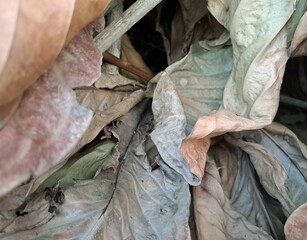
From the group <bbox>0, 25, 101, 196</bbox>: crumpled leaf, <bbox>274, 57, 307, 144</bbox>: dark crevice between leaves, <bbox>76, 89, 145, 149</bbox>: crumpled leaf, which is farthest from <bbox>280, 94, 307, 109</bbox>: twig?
<bbox>0, 25, 101, 196</bbox>: crumpled leaf

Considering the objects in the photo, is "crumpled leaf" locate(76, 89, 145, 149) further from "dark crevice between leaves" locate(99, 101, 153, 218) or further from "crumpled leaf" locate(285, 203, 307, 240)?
"crumpled leaf" locate(285, 203, 307, 240)

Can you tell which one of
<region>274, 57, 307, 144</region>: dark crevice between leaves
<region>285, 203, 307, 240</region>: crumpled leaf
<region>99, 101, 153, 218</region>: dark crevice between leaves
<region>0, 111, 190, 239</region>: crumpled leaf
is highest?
<region>99, 101, 153, 218</region>: dark crevice between leaves

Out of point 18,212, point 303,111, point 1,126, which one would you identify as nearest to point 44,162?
point 1,126

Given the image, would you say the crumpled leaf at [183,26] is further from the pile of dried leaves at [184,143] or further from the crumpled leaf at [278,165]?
the crumpled leaf at [278,165]

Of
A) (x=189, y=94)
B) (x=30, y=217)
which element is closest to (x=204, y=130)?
(x=189, y=94)

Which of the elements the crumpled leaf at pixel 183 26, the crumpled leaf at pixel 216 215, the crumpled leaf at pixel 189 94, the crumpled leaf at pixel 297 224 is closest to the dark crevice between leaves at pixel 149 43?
the crumpled leaf at pixel 183 26

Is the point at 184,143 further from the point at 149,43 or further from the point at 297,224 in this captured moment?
the point at 149,43
